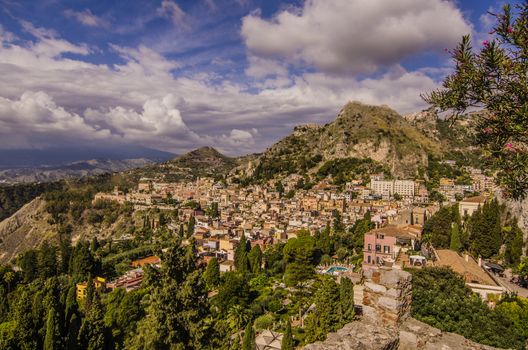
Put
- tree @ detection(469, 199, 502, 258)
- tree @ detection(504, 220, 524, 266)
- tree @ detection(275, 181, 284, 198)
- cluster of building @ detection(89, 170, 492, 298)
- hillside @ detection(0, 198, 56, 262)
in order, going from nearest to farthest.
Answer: tree @ detection(504, 220, 524, 266), tree @ detection(469, 199, 502, 258), cluster of building @ detection(89, 170, 492, 298), tree @ detection(275, 181, 284, 198), hillside @ detection(0, 198, 56, 262)

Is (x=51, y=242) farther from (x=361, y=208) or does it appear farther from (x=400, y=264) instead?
(x=400, y=264)

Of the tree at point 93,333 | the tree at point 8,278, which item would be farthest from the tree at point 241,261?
the tree at point 8,278

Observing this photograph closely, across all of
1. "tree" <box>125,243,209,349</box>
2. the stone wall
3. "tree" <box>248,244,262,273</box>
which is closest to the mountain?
"tree" <box>248,244,262,273</box>

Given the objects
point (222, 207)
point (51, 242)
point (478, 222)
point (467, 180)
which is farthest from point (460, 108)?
point (51, 242)

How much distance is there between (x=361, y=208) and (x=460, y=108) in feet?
201

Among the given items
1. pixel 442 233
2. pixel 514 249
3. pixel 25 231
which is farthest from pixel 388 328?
pixel 25 231

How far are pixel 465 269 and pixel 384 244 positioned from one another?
824 centimetres

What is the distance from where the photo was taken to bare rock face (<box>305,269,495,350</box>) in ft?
16.8

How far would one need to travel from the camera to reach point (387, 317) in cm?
652

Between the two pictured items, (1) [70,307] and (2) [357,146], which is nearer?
(1) [70,307]

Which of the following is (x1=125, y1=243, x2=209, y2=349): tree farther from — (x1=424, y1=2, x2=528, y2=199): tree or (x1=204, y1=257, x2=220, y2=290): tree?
(x1=204, y1=257, x2=220, y2=290): tree

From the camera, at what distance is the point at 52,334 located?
17.8 meters

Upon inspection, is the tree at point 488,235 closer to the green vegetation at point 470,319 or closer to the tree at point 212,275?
the green vegetation at point 470,319

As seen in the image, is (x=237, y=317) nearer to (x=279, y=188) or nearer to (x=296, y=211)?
(x=296, y=211)
